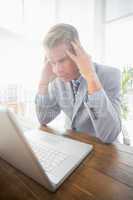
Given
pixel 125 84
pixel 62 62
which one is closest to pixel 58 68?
pixel 62 62

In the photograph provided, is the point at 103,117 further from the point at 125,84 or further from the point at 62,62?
the point at 125,84

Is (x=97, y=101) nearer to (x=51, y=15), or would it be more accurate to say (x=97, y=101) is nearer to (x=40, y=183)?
Answer: (x=40, y=183)

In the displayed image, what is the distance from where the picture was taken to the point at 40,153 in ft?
1.70

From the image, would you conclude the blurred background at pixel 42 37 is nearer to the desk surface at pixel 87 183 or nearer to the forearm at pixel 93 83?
the forearm at pixel 93 83

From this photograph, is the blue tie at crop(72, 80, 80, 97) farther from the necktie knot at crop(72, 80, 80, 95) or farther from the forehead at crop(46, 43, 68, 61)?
the forehead at crop(46, 43, 68, 61)

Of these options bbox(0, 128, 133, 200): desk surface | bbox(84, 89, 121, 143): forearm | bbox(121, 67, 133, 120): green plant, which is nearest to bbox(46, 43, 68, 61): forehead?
bbox(84, 89, 121, 143): forearm

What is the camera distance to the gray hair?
2.65ft

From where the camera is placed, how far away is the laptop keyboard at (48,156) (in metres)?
0.45

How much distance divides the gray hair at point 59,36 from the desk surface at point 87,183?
60 cm

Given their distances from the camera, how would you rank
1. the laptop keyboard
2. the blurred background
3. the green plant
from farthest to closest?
the green plant → the blurred background → the laptop keyboard

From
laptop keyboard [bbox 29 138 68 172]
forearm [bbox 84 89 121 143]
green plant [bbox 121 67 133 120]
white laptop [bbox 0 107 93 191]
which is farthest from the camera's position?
green plant [bbox 121 67 133 120]

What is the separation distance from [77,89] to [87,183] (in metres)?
0.60

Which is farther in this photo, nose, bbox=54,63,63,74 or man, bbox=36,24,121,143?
nose, bbox=54,63,63,74

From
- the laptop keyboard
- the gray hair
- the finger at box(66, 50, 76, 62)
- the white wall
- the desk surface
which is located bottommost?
the desk surface
